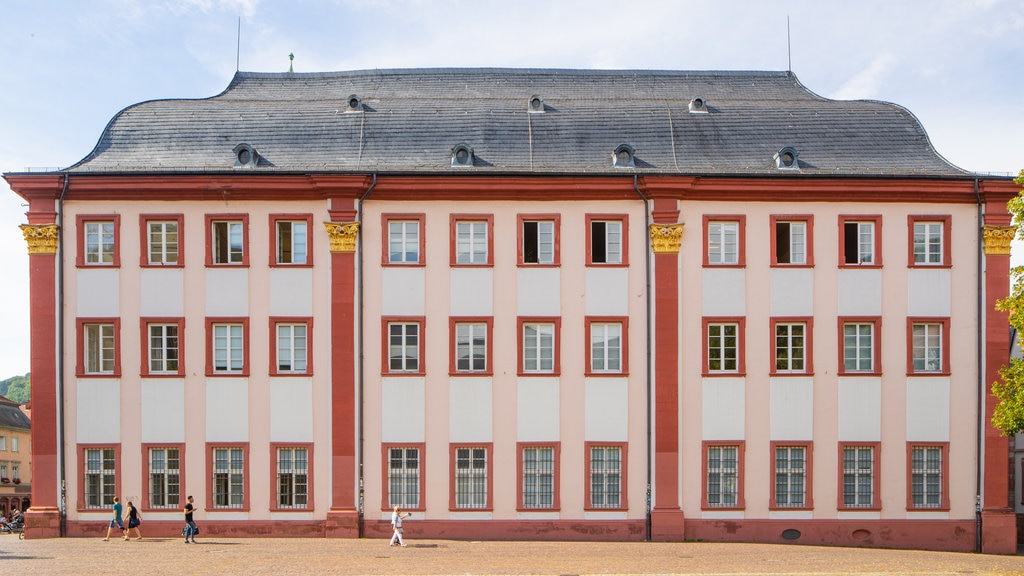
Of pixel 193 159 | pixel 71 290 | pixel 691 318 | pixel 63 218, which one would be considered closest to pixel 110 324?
pixel 71 290

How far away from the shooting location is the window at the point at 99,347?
1127 inches

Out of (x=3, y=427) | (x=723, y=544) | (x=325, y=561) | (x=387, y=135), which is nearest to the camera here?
(x=325, y=561)

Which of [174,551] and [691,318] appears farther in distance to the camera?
[691,318]

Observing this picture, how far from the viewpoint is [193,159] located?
29641mm

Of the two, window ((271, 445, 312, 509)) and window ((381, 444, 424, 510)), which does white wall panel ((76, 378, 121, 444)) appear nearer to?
window ((271, 445, 312, 509))

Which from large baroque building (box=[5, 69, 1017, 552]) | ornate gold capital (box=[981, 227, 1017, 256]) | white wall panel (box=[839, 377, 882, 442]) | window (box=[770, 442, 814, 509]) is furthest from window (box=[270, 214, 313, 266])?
ornate gold capital (box=[981, 227, 1017, 256])

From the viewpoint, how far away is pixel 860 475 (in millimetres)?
29016

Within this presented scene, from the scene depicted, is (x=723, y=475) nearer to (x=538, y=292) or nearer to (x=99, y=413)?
(x=538, y=292)

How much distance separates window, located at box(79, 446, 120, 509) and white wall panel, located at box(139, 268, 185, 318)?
4.16 metres

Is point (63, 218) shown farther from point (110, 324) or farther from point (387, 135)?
point (387, 135)

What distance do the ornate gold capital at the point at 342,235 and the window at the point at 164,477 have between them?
7.35 meters

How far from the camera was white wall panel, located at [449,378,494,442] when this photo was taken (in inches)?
1128

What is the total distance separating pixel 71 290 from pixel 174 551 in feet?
27.5

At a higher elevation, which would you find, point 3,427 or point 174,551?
point 174,551
